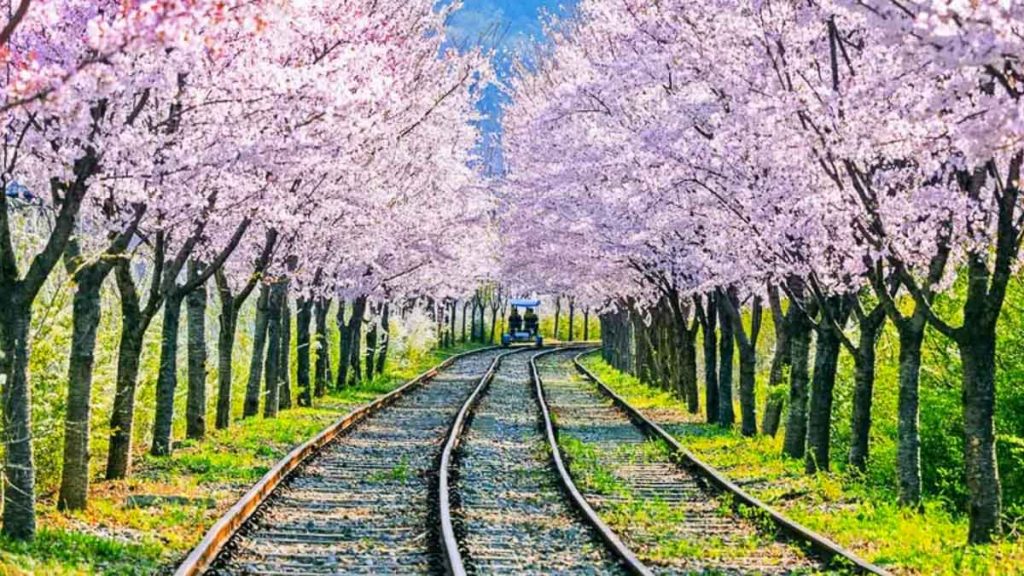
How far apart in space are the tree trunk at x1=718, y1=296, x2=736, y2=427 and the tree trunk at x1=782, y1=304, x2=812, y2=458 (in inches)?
212

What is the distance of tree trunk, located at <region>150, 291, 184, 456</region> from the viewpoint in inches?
773

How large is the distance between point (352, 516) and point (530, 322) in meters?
83.4

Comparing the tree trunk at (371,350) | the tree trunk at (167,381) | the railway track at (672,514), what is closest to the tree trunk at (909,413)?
the railway track at (672,514)

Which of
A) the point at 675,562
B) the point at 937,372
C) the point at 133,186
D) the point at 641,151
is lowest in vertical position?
the point at 675,562

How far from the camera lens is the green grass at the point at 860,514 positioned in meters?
12.2

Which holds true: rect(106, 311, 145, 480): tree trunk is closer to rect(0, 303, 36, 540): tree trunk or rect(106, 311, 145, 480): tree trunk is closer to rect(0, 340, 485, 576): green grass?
rect(0, 340, 485, 576): green grass

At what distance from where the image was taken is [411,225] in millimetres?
37531

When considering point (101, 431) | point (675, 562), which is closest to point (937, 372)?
point (675, 562)

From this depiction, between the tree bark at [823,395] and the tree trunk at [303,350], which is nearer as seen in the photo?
the tree bark at [823,395]

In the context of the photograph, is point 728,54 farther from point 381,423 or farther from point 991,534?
point 381,423

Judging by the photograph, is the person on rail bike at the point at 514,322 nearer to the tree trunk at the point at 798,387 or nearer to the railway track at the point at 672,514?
the railway track at the point at 672,514

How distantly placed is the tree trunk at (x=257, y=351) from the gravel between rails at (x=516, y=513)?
5.22 meters

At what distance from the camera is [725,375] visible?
29.1 m

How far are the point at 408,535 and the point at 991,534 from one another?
20.7ft
